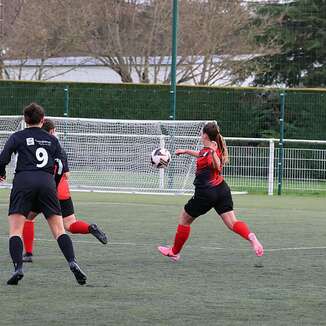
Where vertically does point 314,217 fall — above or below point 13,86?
below

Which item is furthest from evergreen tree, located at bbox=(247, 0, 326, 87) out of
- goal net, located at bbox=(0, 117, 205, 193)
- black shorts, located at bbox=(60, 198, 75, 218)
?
black shorts, located at bbox=(60, 198, 75, 218)

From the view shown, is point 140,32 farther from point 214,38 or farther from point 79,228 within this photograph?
point 79,228

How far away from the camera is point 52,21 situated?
38875 mm

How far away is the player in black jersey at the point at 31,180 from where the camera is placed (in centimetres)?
979

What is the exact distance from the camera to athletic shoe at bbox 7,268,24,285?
9.73 m

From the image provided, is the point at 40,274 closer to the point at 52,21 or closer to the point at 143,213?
the point at 143,213

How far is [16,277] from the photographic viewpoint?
32.0 ft

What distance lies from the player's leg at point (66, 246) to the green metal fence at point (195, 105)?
18.2 m

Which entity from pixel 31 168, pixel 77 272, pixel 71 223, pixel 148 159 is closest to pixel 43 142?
pixel 31 168

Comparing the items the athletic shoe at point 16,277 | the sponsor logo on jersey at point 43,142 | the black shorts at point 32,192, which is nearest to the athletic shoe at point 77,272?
the athletic shoe at point 16,277

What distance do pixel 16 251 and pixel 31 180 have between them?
0.68 m

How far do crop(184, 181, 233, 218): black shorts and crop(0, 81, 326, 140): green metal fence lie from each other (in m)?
16.2

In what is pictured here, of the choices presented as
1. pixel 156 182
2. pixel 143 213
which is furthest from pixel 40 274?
pixel 156 182

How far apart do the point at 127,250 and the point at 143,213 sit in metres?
5.86
